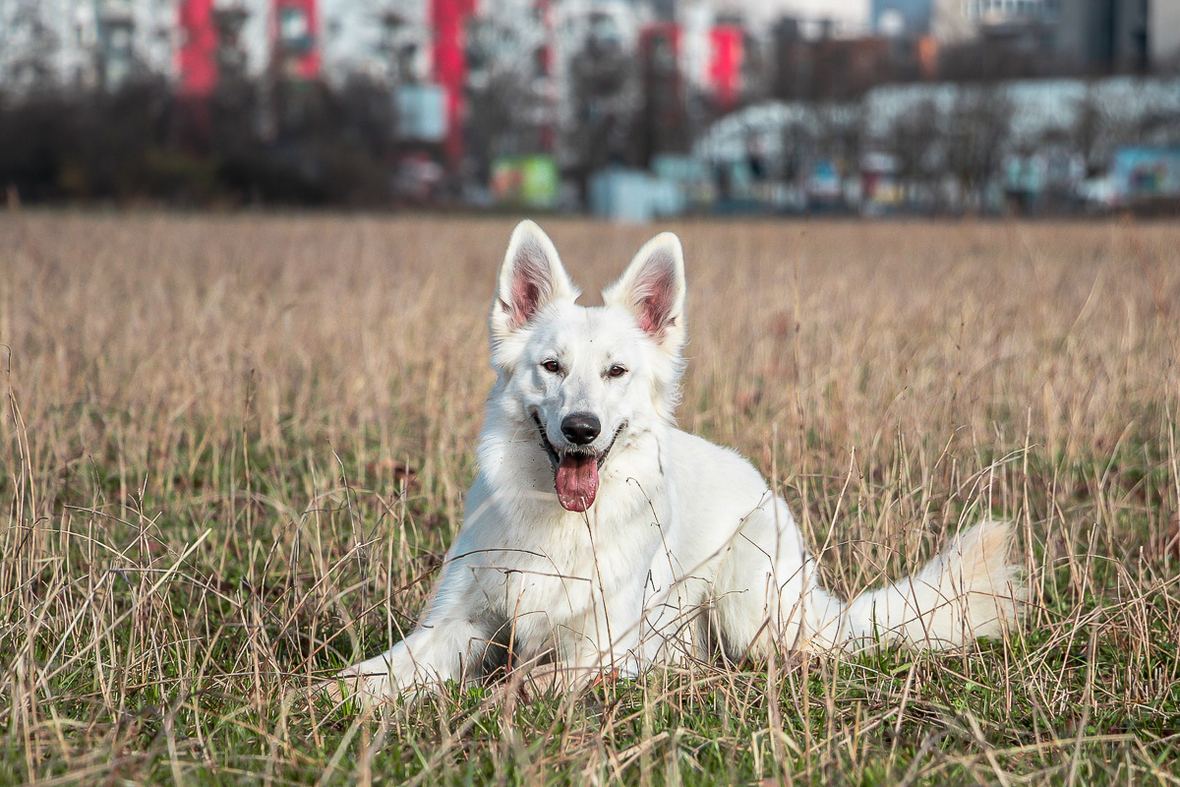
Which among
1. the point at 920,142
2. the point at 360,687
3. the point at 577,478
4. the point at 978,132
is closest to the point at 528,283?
the point at 577,478

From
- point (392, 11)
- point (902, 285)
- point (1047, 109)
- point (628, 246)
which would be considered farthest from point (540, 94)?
point (902, 285)

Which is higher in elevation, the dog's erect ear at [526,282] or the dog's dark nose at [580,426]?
the dog's erect ear at [526,282]

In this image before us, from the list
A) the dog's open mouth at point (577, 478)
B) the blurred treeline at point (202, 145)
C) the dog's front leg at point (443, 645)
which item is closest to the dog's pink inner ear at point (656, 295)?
the dog's open mouth at point (577, 478)

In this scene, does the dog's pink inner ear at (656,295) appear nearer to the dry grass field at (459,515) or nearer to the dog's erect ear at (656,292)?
the dog's erect ear at (656,292)

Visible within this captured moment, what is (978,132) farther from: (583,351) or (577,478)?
(577,478)

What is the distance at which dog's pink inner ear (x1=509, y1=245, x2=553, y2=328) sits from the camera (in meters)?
3.05

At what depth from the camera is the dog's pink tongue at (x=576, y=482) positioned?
268 cm

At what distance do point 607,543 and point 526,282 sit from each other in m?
0.86

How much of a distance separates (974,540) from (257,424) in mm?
3546

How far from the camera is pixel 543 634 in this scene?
9.12 feet

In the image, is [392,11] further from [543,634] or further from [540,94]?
[543,634]

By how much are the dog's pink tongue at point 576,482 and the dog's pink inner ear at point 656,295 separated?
1.92 ft

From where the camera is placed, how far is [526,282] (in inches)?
123

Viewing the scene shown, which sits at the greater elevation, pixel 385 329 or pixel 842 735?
pixel 385 329
